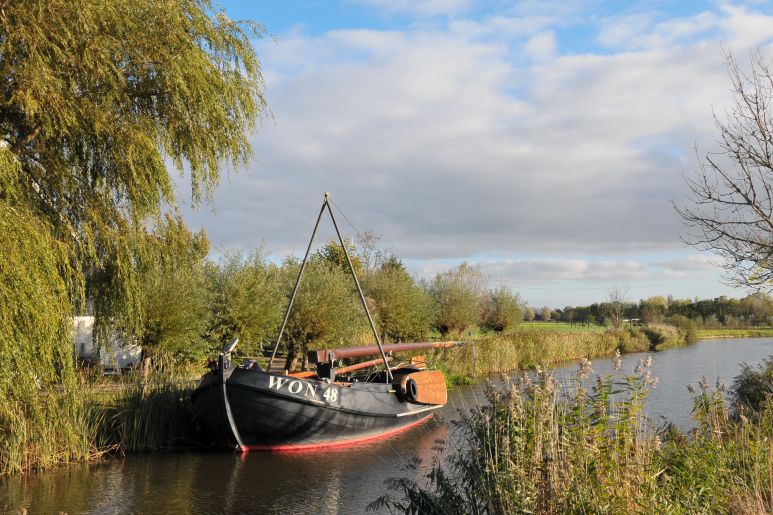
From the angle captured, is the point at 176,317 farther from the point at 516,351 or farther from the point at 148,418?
the point at 516,351

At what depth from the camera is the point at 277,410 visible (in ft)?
45.1

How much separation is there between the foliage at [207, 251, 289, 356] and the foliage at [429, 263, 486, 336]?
1841 centimetres

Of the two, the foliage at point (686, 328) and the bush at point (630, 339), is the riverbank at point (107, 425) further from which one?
the foliage at point (686, 328)

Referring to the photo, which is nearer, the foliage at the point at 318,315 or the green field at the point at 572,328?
the foliage at the point at 318,315

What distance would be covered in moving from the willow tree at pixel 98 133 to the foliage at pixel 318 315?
1128cm

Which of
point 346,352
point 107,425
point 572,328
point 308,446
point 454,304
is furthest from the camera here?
point 572,328

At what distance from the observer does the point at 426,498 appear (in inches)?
246

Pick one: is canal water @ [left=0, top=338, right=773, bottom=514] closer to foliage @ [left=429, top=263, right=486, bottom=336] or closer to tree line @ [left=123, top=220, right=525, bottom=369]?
tree line @ [left=123, top=220, right=525, bottom=369]

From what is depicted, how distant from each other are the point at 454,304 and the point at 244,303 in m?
21.1

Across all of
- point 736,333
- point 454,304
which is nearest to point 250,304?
point 454,304

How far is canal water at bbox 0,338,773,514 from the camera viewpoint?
32.9 feet

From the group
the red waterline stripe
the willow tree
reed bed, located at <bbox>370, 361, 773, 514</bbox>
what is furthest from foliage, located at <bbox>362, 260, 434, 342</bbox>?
reed bed, located at <bbox>370, 361, 773, 514</bbox>

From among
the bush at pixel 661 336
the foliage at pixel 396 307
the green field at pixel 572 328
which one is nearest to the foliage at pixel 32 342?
the foliage at pixel 396 307

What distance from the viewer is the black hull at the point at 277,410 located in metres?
13.5
